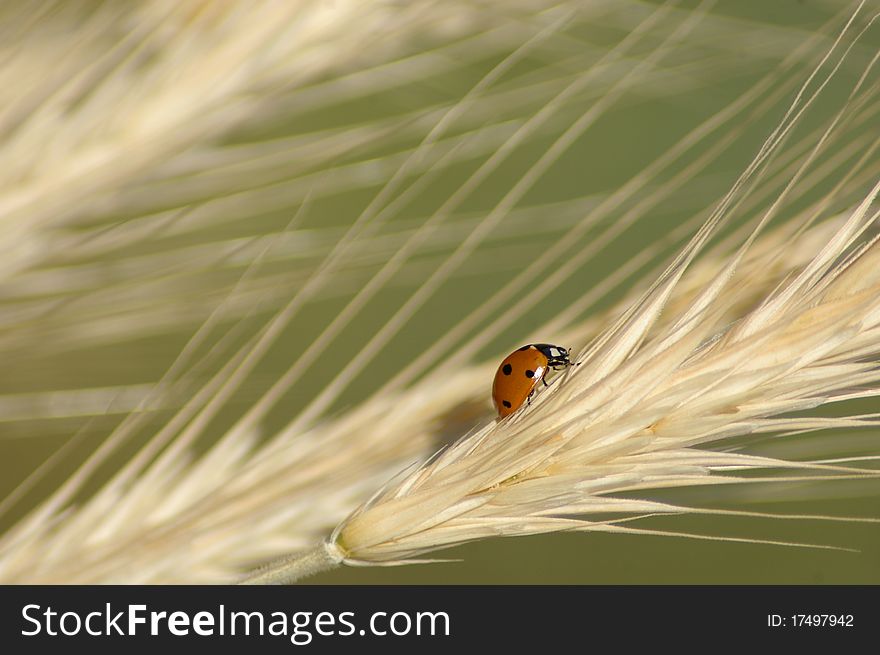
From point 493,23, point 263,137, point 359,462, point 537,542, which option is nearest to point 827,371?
point 359,462

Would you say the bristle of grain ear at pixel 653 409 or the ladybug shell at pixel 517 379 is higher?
the ladybug shell at pixel 517 379

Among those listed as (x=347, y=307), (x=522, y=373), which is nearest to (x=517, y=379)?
(x=522, y=373)

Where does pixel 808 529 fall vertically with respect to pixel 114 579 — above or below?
above

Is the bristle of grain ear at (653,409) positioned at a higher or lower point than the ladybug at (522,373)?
lower

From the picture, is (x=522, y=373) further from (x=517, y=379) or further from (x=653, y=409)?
(x=653, y=409)

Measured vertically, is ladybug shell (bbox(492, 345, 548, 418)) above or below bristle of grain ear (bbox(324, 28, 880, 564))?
above

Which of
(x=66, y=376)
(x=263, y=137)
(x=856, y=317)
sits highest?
(x=263, y=137)

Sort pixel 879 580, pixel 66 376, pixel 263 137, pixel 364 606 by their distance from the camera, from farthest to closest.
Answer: pixel 263 137 < pixel 879 580 < pixel 66 376 < pixel 364 606

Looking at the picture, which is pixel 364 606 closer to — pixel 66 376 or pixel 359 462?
pixel 359 462
